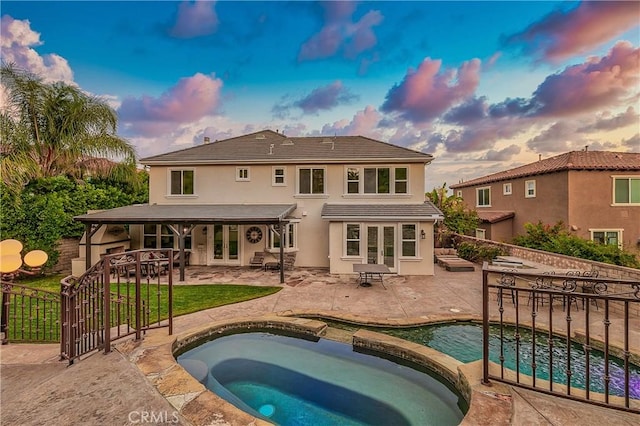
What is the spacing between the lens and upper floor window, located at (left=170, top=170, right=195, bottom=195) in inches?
626

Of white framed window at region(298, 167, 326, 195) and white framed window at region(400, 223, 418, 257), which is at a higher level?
white framed window at region(298, 167, 326, 195)

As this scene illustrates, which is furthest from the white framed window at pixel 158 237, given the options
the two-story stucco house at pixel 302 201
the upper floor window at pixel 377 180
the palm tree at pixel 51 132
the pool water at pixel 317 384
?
the pool water at pixel 317 384

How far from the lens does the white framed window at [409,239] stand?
43.0 ft

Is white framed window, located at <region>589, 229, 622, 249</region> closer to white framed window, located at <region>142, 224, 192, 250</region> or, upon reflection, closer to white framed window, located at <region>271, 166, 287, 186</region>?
white framed window, located at <region>271, 166, 287, 186</region>

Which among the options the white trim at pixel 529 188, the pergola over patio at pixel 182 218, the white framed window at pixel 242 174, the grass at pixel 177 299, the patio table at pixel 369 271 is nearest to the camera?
the grass at pixel 177 299

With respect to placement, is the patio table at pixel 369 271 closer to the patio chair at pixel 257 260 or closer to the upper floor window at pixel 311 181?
the upper floor window at pixel 311 181

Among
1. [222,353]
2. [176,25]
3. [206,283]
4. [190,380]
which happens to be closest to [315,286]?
[206,283]

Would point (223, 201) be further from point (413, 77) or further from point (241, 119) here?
point (413, 77)

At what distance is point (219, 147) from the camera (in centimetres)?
1697

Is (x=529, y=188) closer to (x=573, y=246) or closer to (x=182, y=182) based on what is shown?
(x=573, y=246)

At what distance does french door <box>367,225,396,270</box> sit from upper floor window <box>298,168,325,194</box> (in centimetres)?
376

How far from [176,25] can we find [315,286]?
1447cm

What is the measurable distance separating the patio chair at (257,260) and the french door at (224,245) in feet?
3.24

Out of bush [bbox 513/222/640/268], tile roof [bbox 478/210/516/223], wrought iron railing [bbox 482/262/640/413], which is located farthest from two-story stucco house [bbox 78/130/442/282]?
tile roof [bbox 478/210/516/223]
